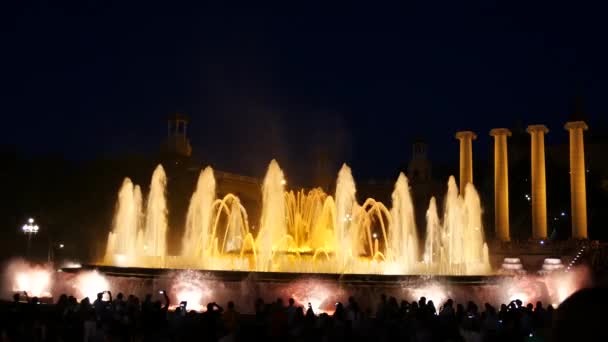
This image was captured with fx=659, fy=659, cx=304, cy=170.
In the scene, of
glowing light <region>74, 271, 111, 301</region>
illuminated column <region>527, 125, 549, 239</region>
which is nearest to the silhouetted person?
glowing light <region>74, 271, 111, 301</region>

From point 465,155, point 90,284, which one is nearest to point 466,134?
point 465,155

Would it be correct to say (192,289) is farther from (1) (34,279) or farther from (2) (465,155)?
(2) (465,155)

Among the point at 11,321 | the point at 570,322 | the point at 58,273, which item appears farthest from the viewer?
the point at 58,273

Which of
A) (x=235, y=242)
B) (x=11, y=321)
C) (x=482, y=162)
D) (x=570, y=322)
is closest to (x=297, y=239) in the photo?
(x=235, y=242)

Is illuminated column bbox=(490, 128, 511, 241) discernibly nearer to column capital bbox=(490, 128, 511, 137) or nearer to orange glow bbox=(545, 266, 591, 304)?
column capital bbox=(490, 128, 511, 137)

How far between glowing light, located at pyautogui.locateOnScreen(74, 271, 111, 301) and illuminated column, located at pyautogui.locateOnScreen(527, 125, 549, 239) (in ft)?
111

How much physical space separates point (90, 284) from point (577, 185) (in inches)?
1394

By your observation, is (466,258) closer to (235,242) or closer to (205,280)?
(235,242)

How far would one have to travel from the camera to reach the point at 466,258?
4047cm

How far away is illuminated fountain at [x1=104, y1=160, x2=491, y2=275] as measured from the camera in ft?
96.2

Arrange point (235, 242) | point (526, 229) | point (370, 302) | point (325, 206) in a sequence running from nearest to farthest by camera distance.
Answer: point (370, 302) < point (325, 206) < point (235, 242) < point (526, 229)

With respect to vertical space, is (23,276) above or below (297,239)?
below

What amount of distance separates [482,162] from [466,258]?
46914 mm

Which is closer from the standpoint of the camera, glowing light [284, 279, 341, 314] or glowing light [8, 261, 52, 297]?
glowing light [284, 279, 341, 314]
